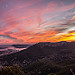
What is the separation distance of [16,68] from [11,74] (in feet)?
14.8

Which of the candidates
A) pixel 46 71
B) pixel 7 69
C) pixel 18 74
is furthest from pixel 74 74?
pixel 46 71

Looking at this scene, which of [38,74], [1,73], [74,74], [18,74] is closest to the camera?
[1,73]

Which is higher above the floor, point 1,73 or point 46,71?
point 1,73

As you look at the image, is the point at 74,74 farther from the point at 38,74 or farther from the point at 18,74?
the point at 38,74

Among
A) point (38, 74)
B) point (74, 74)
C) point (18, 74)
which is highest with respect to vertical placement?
point (18, 74)

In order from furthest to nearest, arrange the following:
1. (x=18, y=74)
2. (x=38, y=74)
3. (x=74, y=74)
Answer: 1. (x=38, y=74)
2. (x=74, y=74)
3. (x=18, y=74)

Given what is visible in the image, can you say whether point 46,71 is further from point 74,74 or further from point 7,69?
point 7,69

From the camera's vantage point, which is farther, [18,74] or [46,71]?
[46,71]

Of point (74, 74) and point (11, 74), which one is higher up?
point (11, 74)

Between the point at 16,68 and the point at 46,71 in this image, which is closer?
the point at 16,68

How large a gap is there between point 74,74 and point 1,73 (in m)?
58.3

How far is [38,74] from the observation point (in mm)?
135750

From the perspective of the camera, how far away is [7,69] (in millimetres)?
48844

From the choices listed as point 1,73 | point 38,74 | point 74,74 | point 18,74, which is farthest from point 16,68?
point 38,74
